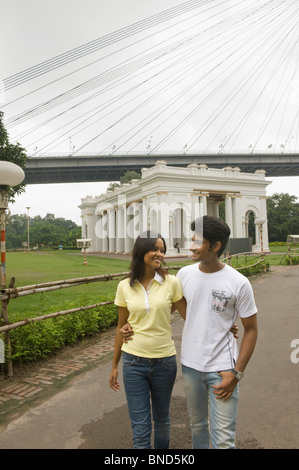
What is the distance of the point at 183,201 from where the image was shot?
31812 mm

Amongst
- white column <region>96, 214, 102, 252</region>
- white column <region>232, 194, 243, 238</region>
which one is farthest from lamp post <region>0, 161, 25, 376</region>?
white column <region>96, 214, 102, 252</region>

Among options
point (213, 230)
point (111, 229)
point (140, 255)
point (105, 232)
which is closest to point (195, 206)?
point (111, 229)

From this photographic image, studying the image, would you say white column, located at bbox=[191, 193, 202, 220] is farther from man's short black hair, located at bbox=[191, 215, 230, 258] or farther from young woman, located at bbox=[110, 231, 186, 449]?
man's short black hair, located at bbox=[191, 215, 230, 258]

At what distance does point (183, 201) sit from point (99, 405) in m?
28.5

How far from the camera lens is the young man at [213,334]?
2230mm

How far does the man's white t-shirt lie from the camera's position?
7.57 feet

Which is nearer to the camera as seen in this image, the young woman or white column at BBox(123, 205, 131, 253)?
the young woman

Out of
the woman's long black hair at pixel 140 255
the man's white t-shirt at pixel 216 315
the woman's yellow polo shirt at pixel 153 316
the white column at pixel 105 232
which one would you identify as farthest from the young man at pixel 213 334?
the white column at pixel 105 232

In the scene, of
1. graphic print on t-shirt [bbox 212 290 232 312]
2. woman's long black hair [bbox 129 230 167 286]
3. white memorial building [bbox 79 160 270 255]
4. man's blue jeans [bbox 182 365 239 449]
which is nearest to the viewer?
man's blue jeans [bbox 182 365 239 449]

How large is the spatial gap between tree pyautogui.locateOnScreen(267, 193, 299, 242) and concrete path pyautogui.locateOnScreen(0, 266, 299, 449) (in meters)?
45.8

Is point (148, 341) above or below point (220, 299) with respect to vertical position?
below

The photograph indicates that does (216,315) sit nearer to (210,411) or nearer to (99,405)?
(210,411)

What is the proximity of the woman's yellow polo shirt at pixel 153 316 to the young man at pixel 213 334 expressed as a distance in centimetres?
14
